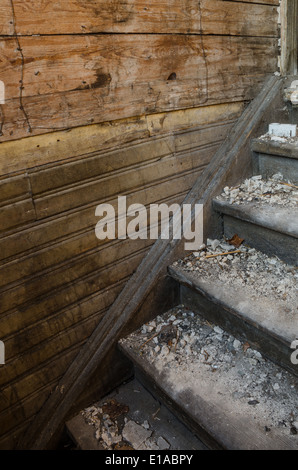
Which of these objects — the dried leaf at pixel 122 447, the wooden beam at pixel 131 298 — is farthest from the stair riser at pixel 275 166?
the dried leaf at pixel 122 447

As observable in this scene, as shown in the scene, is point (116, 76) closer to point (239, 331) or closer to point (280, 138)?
point (280, 138)

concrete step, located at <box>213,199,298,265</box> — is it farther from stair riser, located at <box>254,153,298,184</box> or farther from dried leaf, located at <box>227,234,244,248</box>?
stair riser, located at <box>254,153,298,184</box>

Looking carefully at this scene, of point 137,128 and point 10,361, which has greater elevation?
point 137,128

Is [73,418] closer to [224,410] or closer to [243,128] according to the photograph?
[224,410]

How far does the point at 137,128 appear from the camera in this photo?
1.45 metres

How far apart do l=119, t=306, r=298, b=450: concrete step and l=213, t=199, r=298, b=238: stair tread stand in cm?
52

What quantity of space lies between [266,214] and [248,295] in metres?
0.40

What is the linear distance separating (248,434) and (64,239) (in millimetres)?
954

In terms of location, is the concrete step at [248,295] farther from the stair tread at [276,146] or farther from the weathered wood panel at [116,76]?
the weathered wood panel at [116,76]

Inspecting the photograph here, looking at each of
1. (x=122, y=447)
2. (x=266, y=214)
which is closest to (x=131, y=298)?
(x=122, y=447)

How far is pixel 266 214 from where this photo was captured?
155cm

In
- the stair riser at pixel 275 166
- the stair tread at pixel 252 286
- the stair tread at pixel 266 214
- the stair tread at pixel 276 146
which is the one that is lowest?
the stair tread at pixel 252 286

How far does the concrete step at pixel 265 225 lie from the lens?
147cm

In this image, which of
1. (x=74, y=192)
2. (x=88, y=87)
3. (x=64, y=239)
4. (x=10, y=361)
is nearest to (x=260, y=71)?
(x=88, y=87)
